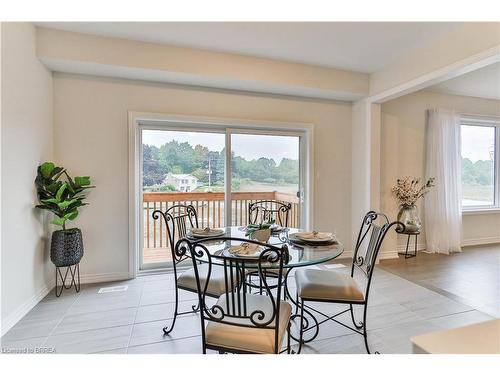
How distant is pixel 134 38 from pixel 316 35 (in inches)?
75.1

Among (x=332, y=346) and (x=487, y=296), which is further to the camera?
(x=487, y=296)

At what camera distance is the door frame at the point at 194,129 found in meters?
3.28

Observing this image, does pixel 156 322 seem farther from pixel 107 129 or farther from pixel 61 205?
pixel 107 129

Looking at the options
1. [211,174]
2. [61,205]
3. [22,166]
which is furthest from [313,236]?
[22,166]

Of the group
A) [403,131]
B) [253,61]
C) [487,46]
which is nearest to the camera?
[487,46]

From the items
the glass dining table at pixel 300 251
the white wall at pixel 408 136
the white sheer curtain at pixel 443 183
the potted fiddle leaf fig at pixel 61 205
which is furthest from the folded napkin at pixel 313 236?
the white sheer curtain at pixel 443 183

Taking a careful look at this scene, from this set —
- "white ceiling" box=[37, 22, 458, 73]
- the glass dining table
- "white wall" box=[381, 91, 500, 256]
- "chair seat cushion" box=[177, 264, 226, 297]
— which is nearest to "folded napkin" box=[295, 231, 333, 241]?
the glass dining table

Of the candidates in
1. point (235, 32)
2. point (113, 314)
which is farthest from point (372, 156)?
point (113, 314)

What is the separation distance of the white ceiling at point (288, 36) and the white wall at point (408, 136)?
122 centimetres

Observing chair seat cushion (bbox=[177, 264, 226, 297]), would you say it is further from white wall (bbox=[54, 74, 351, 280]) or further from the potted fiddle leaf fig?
white wall (bbox=[54, 74, 351, 280])

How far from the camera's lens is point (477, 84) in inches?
162

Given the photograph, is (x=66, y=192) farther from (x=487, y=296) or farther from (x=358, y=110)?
(x=487, y=296)

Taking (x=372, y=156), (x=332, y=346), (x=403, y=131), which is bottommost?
(x=332, y=346)
